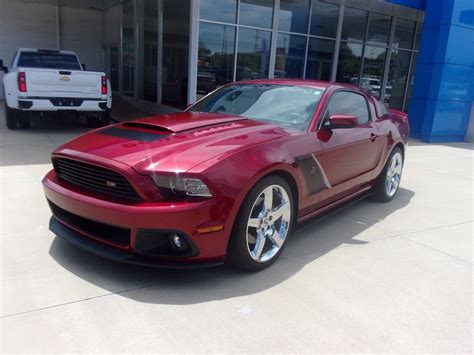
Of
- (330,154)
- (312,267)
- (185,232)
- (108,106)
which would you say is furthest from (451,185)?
(108,106)

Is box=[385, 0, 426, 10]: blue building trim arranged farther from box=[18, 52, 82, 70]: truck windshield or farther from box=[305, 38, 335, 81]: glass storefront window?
box=[18, 52, 82, 70]: truck windshield

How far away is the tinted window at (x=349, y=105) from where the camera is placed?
4288mm

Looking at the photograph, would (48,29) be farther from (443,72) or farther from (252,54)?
(443,72)

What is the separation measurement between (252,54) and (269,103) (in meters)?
8.74

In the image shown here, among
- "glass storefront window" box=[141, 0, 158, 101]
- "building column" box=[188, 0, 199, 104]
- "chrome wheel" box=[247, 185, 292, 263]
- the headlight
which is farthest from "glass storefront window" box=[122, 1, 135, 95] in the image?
the headlight

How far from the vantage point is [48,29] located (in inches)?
691

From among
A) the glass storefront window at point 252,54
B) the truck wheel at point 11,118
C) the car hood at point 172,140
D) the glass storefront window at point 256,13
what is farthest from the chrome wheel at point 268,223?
the glass storefront window at point 256,13

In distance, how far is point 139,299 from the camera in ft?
9.15

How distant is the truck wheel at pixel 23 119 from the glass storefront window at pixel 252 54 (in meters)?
5.84

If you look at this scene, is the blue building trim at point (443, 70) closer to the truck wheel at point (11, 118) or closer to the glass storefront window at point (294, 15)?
the glass storefront window at point (294, 15)

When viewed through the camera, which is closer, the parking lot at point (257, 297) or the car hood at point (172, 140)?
the parking lot at point (257, 297)

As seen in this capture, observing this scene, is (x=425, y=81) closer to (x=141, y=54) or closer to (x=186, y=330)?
(x=141, y=54)

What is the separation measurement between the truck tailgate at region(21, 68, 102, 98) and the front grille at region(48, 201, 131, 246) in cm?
582

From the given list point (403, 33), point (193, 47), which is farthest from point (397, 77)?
point (193, 47)
